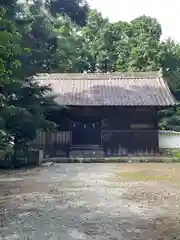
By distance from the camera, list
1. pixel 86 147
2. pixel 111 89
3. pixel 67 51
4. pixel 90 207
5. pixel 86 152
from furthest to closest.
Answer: pixel 67 51 < pixel 111 89 < pixel 86 147 < pixel 86 152 < pixel 90 207

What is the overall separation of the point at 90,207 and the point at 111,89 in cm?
1594

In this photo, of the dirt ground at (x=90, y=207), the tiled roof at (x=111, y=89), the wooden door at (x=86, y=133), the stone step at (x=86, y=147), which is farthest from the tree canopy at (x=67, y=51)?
the dirt ground at (x=90, y=207)

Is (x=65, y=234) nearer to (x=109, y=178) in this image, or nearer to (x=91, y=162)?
(x=109, y=178)

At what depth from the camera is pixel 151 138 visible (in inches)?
818

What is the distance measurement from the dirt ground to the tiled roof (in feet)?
29.2

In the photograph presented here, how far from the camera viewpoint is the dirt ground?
5.50 meters

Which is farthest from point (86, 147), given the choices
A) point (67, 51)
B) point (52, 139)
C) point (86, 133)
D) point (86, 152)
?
point (67, 51)

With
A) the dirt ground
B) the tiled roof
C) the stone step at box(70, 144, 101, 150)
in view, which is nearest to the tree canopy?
the tiled roof

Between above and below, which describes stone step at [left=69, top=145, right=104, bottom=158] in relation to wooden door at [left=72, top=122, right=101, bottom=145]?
below

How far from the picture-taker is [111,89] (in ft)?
74.9

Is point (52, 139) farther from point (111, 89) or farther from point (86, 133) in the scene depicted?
point (111, 89)

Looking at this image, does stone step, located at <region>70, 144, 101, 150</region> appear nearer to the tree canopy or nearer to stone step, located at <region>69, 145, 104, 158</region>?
stone step, located at <region>69, 145, 104, 158</region>

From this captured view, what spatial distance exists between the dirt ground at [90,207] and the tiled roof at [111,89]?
351 inches

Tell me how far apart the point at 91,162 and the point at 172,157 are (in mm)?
4550
